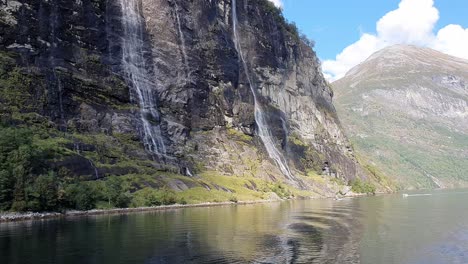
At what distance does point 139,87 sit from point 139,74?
16.6ft

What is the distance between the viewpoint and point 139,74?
6063 inches

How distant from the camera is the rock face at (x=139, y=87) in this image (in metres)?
124

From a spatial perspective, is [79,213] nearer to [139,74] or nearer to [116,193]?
[116,193]

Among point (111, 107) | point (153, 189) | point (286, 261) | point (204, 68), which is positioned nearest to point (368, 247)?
point (286, 261)

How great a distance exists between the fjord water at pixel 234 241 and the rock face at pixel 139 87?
4061 cm

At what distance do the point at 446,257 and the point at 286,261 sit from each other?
14596mm

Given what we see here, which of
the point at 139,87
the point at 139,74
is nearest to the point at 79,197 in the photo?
the point at 139,87

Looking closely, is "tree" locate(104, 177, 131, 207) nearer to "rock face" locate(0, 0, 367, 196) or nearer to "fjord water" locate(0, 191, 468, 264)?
"rock face" locate(0, 0, 367, 196)

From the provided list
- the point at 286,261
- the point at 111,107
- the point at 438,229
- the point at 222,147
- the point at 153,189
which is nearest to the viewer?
the point at 286,261

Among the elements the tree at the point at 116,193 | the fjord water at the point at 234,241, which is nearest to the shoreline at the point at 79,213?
the tree at the point at 116,193

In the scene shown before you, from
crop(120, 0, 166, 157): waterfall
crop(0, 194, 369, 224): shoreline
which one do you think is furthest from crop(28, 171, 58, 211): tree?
crop(120, 0, 166, 157): waterfall

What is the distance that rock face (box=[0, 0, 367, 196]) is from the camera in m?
124

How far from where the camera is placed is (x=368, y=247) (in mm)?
48938

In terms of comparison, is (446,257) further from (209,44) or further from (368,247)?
(209,44)
